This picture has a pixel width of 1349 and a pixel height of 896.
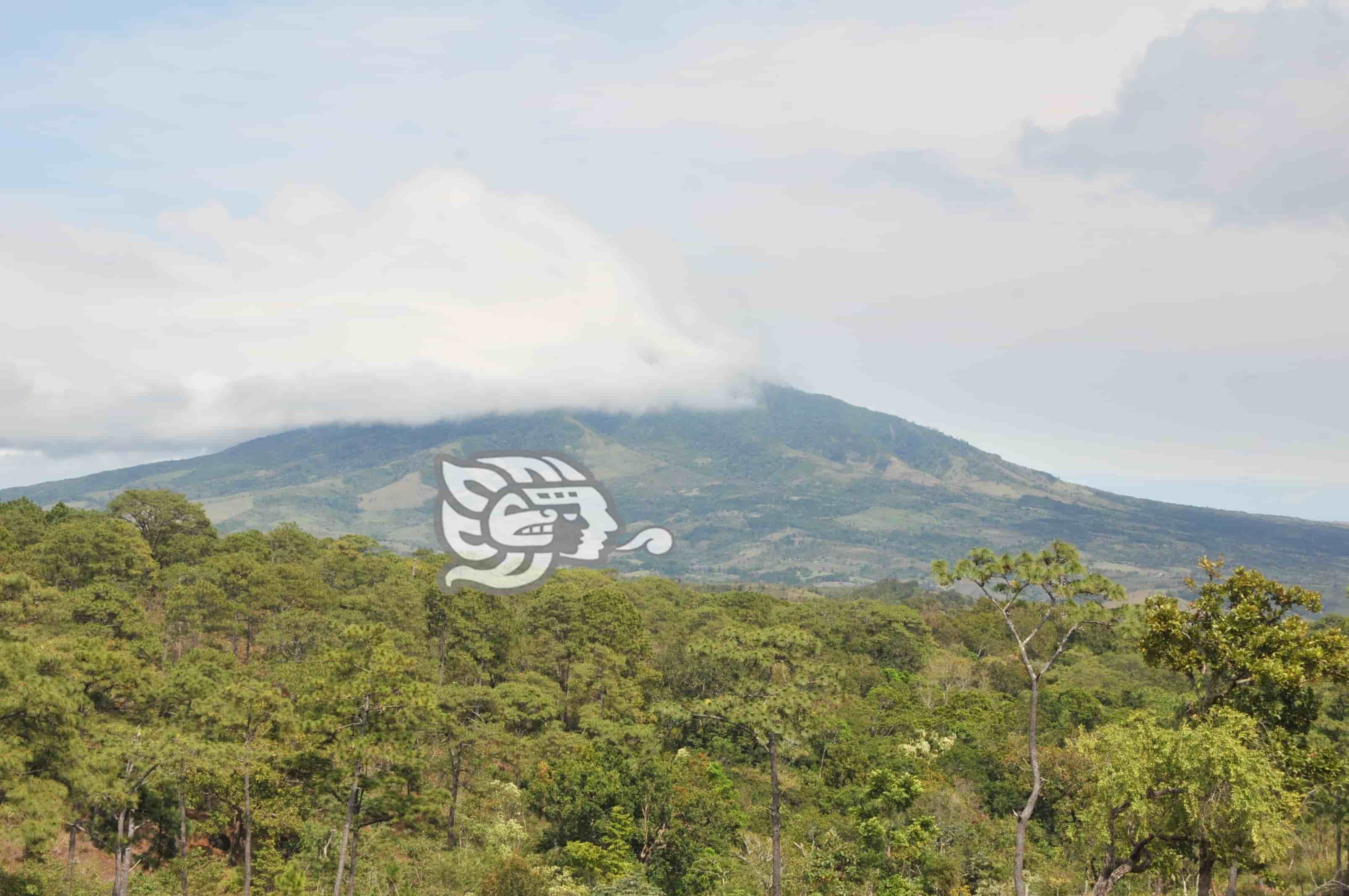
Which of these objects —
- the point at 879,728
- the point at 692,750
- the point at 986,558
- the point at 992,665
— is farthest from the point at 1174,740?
→ the point at 992,665

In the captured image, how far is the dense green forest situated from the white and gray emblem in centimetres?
249

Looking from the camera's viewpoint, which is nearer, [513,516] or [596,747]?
[596,747]

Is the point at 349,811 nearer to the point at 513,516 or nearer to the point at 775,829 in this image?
the point at 775,829

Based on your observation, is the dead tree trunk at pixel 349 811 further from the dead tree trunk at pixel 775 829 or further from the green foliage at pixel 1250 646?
the green foliage at pixel 1250 646

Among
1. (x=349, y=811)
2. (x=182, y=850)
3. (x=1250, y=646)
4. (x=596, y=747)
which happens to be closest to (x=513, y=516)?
(x=596, y=747)

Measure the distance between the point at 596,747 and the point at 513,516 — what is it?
13.1 m

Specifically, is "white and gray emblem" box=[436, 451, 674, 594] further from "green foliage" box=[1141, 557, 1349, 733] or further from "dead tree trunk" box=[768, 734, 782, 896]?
"green foliage" box=[1141, 557, 1349, 733]

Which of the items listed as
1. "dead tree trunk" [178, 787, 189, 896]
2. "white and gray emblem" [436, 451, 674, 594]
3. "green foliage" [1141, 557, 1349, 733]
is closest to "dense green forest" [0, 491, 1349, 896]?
"green foliage" [1141, 557, 1349, 733]

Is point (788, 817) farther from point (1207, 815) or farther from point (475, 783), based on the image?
point (1207, 815)

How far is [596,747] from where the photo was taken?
1344 inches

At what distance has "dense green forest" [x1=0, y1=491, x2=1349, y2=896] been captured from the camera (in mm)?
14992

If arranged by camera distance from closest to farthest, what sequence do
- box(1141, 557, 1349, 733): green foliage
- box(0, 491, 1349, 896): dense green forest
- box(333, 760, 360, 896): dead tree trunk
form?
box(1141, 557, 1349, 733): green foliage < box(0, 491, 1349, 896): dense green forest < box(333, 760, 360, 896): dead tree trunk

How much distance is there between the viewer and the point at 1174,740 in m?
14.1

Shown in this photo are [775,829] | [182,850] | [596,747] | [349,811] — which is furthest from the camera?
[596,747]
